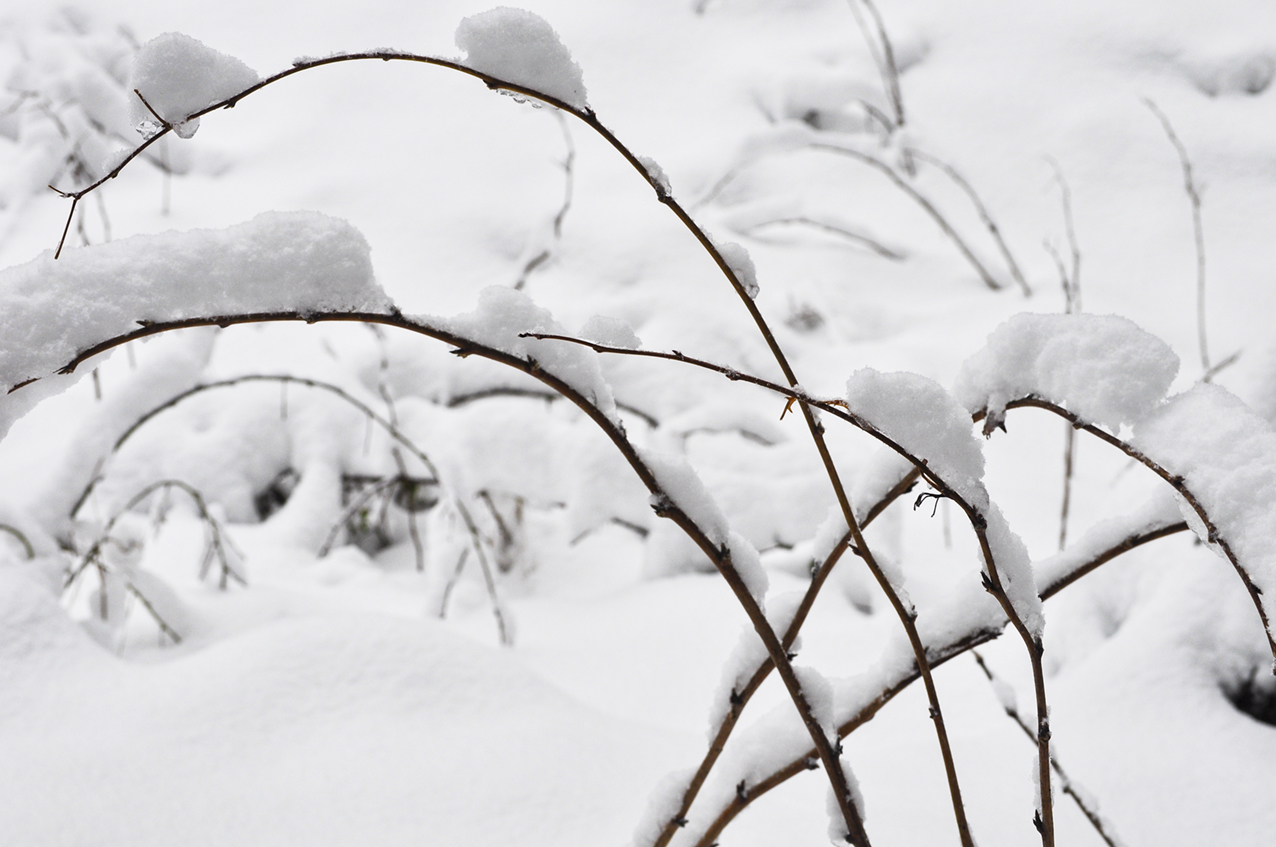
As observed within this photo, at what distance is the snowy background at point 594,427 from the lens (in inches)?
22.0

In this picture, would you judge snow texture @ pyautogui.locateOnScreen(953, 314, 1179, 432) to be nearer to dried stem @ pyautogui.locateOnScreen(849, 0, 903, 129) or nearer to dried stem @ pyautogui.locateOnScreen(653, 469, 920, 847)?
dried stem @ pyautogui.locateOnScreen(653, 469, 920, 847)

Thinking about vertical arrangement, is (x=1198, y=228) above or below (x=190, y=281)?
below

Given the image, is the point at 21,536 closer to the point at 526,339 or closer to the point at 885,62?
the point at 526,339

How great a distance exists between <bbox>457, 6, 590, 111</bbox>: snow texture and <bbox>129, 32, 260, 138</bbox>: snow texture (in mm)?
84

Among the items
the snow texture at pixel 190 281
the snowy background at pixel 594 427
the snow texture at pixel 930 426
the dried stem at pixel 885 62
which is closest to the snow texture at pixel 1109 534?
the snowy background at pixel 594 427

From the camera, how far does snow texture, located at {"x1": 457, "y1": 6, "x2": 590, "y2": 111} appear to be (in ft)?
1.05

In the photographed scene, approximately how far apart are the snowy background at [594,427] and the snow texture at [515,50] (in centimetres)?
8

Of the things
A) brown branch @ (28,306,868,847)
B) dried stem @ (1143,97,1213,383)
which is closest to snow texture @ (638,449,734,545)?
brown branch @ (28,306,868,847)

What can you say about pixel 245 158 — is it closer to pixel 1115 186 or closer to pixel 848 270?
pixel 848 270

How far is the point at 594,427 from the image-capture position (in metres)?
1.47

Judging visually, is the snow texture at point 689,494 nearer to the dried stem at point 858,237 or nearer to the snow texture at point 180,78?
the snow texture at point 180,78

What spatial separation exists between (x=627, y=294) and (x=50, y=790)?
1.54 meters

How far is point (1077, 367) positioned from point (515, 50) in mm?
266

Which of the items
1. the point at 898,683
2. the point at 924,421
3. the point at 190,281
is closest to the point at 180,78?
the point at 190,281
